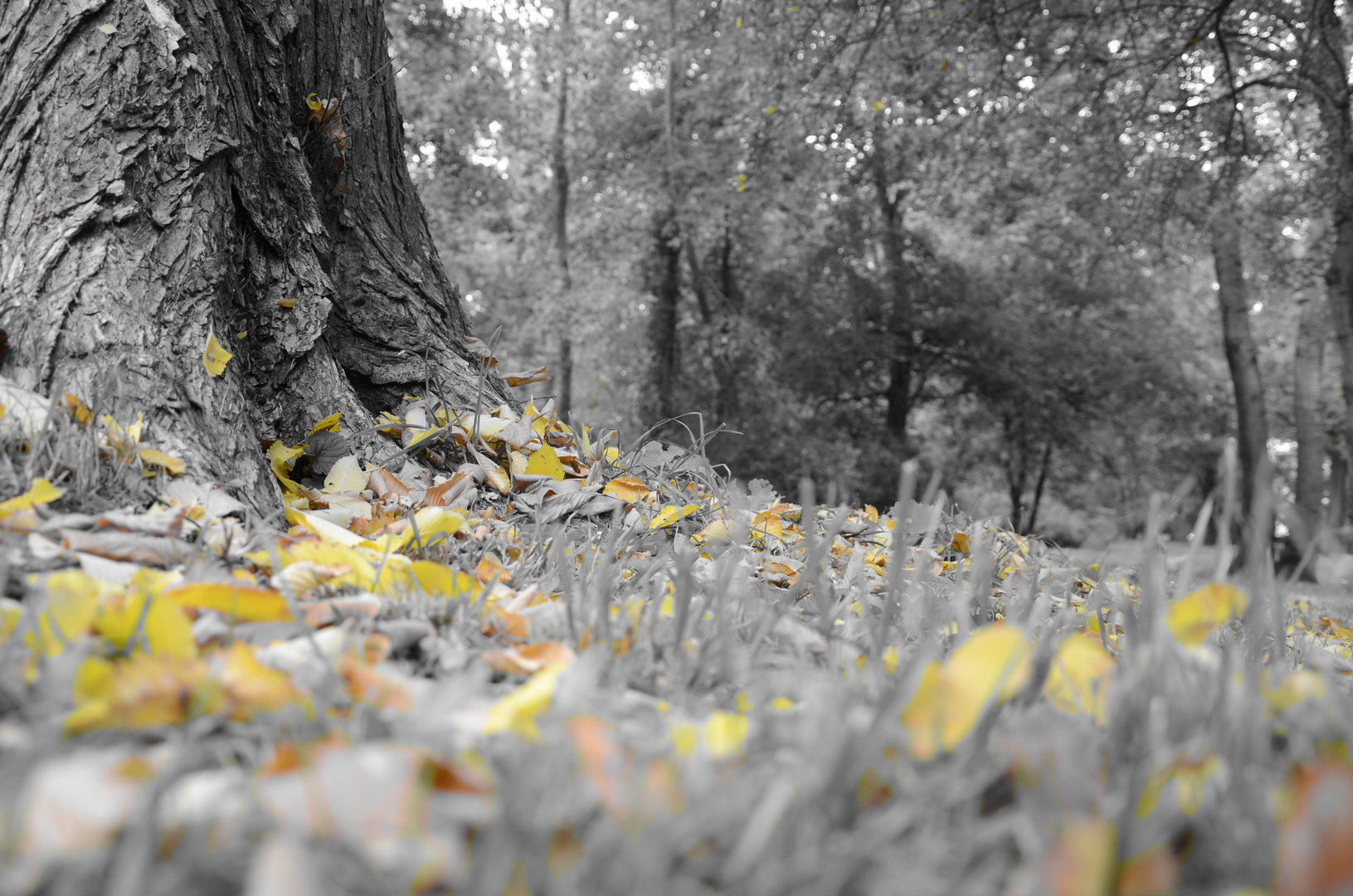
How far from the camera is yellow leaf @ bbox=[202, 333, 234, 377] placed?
1.71m

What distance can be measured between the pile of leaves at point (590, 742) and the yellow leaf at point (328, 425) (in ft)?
2.78

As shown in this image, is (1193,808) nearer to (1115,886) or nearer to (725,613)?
(1115,886)

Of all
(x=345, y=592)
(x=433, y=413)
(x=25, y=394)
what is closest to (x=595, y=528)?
(x=433, y=413)

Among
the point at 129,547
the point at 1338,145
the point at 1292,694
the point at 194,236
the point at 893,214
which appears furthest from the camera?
the point at 893,214

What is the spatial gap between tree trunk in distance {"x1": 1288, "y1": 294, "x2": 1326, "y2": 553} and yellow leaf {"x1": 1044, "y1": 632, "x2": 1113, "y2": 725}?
1003cm

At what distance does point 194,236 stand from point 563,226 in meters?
12.0

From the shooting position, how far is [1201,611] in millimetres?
854

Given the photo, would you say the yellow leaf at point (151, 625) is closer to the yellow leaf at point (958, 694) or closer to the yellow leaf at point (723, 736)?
the yellow leaf at point (723, 736)

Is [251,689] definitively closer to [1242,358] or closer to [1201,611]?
[1201,611]

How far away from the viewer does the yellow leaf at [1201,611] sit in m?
0.85

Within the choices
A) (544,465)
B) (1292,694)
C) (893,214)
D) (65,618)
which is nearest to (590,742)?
(65,618)

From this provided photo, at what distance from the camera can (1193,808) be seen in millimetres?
617

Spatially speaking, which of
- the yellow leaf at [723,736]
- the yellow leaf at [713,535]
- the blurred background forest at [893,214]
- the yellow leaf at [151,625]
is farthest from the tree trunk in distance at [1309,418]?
the yellow leaf at [151,625]

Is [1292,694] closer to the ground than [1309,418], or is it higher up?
closer to the ground
